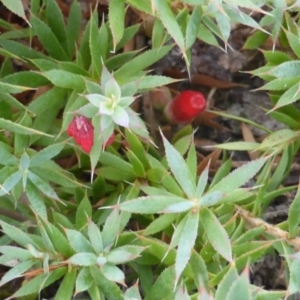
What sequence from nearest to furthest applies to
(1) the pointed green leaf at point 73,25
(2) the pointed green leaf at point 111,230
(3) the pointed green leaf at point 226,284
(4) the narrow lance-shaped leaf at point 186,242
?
(3) the pointed green leaf at point 226,284, (4) the narrow lance-shaped leaf at point 186,242, (2) the pointed green leaf at point 111,230, (1) the pointed green leaf at point 73,25

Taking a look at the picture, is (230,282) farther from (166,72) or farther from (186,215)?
(166,72)

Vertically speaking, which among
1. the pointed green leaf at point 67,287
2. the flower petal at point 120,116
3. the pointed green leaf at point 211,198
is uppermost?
the flower petal at point 120,116

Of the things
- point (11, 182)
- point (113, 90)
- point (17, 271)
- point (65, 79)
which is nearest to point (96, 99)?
point (113, 90)

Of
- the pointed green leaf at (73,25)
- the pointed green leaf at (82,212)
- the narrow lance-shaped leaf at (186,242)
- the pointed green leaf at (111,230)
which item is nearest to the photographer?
the narrow lance-shaped leaf at (186,242)

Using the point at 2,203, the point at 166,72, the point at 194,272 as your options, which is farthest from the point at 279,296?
the point at 166,72

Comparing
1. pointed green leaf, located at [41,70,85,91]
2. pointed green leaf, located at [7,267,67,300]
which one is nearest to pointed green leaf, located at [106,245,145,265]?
pointed green leaf, located at [7,267,67,300]

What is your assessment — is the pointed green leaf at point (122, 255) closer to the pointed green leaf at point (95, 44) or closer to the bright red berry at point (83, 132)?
the bright red berry at point (83, 132)

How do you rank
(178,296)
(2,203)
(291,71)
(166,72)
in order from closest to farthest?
1. (178,296)
2. (291,71)
3. (2,203)
4. (166,72)

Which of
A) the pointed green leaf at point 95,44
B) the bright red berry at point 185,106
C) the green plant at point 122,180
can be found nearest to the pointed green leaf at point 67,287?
the green plant at point 122,180
